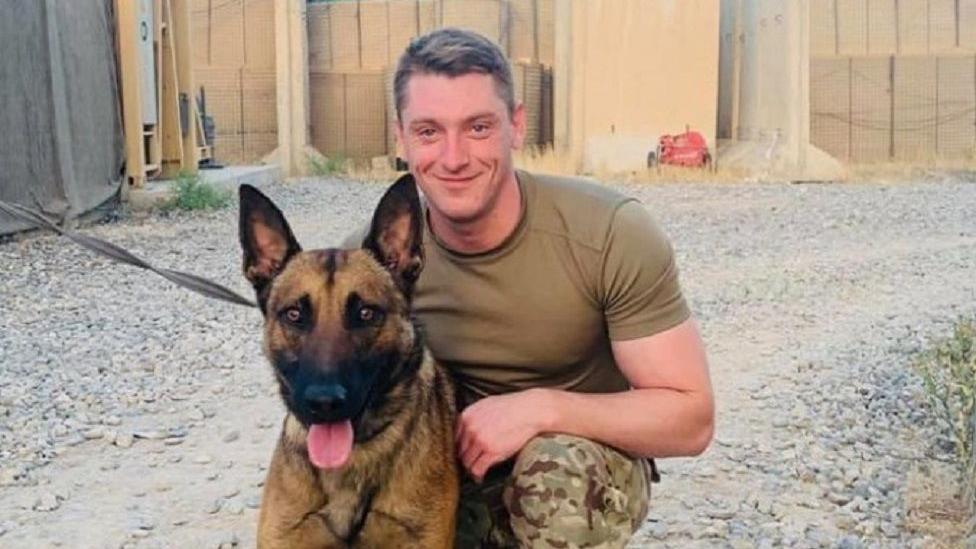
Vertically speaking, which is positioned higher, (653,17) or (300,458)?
(653,17)

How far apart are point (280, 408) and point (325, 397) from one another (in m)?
2.55

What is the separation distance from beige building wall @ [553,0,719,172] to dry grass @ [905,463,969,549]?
10764 millimetres

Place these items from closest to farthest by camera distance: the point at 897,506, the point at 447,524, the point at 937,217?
the point at 447,524 < the point at 897,506 < the point at 937,217

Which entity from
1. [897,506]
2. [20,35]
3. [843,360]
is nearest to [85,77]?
[20,35]

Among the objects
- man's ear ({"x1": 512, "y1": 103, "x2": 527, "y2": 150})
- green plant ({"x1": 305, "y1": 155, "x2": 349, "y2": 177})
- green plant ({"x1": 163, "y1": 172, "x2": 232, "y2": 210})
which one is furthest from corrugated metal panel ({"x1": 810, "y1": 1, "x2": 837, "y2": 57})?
man's ear ({"x1": 512, "y1": 103, "x2": 527, "y2": 150})

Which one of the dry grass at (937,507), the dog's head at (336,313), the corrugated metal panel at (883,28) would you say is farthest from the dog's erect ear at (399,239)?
the corrugated metal panel at (883,28)

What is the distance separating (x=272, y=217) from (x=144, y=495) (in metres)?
1.62

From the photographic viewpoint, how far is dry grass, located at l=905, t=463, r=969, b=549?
3.50 m

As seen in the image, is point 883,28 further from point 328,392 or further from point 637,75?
point 328,392

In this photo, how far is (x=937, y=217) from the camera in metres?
10.6

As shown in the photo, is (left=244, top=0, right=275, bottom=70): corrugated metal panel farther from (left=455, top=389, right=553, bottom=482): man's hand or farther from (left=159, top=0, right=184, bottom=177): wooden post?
(left=455, top=389, right=553, bottom=482): man's hand

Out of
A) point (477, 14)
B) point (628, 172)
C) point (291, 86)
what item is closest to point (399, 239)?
point (628, 172)

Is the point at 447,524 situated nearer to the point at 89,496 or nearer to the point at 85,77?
the point at 89,496

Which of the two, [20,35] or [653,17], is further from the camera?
[653,17]
